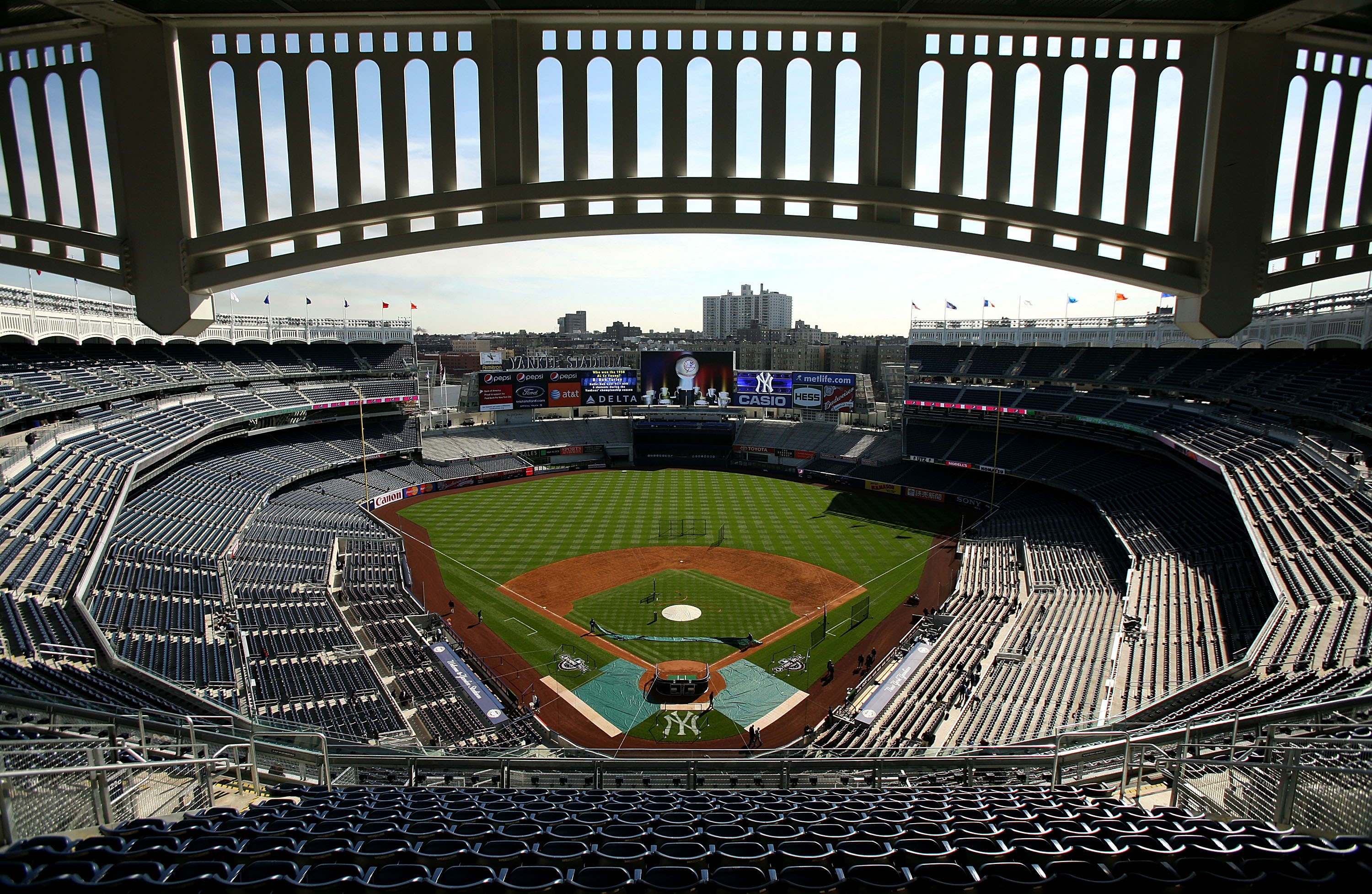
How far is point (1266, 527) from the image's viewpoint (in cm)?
1980

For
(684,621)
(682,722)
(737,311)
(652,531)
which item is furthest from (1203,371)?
(737,311)

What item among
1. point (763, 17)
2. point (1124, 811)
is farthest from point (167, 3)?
point (1124, 811)

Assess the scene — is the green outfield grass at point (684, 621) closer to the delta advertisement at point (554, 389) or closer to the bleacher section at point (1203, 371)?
the bleacher section at point (1203, 371)

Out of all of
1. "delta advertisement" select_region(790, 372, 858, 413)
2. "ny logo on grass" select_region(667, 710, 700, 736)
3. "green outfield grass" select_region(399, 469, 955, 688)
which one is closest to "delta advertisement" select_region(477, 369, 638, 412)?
"green outfield grass" select_region(399, 469, 955, 688)

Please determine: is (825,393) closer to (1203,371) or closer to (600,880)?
(1203,371)

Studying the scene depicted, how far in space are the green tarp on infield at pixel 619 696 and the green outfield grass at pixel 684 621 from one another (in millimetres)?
1191

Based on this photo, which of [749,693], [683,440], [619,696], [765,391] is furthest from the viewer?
[683,440]

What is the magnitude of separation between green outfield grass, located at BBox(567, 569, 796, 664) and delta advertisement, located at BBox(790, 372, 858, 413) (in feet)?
85.8

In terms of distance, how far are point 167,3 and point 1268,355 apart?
4304 cm

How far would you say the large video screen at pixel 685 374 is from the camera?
53875 mm

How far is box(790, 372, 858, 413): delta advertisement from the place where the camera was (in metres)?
52.0

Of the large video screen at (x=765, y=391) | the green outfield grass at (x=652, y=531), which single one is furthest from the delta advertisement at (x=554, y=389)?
the large video screen at (x=765, y=391)

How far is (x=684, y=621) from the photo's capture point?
969 inches

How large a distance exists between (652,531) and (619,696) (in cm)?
1643
